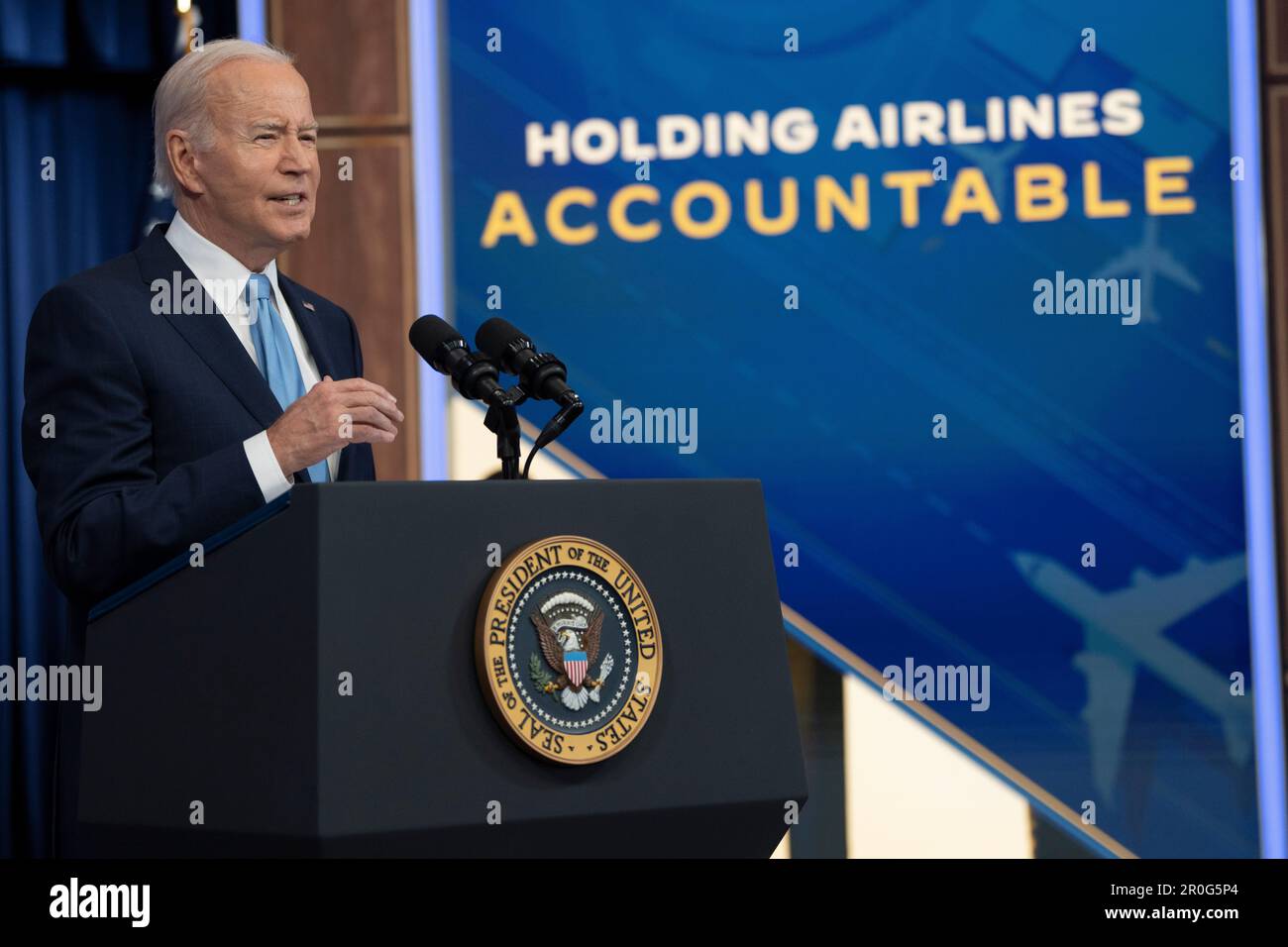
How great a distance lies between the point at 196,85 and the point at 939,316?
226 cm

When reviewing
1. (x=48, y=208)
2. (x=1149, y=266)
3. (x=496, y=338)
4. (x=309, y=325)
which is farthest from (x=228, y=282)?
(x=1149, y=266)

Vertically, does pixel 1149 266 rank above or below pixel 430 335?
above

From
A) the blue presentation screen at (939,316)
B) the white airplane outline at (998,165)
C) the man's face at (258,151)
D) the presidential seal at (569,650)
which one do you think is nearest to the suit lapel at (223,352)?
the man's face at (258,151)

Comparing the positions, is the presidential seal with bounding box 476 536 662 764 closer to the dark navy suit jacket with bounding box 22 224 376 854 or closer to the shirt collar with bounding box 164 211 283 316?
the dark navy suit jacket with bounding box 22 224 376 854

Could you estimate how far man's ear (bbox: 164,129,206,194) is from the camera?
71.9 inches

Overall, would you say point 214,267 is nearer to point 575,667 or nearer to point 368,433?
point 368,433

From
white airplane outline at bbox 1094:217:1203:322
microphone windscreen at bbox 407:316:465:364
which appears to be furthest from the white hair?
white airplane outline at bbox 1094:217:1203:322

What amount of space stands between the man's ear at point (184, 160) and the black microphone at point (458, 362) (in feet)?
1.30

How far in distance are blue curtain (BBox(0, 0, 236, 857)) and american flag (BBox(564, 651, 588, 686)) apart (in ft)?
9.04

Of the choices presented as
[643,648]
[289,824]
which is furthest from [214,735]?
[643,648]

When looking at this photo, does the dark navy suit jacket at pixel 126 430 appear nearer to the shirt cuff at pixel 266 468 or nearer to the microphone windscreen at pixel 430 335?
the shirt cuff at pixel 266 468

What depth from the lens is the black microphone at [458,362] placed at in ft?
5.03

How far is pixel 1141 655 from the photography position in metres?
3.59

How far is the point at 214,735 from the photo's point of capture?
1.34 metres
